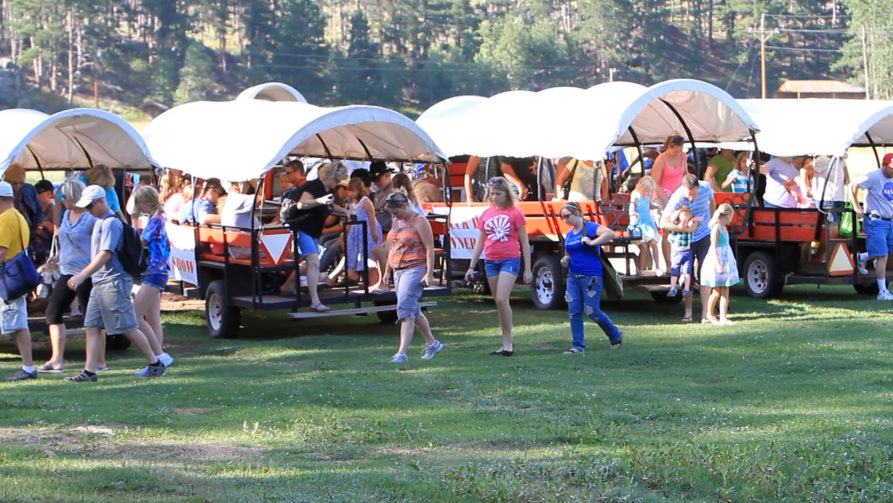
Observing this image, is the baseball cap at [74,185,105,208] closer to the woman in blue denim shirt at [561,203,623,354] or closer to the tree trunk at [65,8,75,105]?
the woman in blue denim shirt at [561,203,623,354]

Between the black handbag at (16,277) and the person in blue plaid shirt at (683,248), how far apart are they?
7315 mm

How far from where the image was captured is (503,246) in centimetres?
1186

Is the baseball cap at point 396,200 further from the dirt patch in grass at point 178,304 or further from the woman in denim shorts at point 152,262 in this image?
the dirt patch in grass at point 178,304

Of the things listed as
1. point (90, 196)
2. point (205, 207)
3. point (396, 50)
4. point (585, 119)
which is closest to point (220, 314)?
point (205, 207)

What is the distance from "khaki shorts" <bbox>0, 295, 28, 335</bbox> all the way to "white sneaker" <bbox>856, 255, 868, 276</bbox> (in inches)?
419

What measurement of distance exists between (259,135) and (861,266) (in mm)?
8207

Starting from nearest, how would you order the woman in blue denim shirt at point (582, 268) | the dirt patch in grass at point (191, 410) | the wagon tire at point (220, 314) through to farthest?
the dirt patch in grass at point (191, 410) → the woman in blue denim shirt at point (582, 268) → the wagon tire at point (220, 314)

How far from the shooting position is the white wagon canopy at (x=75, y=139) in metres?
13.4

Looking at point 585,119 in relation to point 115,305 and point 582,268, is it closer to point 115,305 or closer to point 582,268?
point 582,268

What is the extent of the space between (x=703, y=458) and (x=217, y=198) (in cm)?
902

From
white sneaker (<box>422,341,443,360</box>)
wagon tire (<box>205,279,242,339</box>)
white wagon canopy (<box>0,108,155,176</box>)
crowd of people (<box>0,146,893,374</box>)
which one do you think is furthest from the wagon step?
white wagon canopy (<box>0,108,155,176</box>)

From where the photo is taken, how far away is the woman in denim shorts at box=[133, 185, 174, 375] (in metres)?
11.1

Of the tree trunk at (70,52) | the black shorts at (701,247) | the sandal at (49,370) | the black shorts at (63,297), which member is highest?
the tree trunk at (70,52)

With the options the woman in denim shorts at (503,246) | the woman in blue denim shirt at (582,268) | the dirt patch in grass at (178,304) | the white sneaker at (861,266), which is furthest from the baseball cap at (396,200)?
the white sneaker at (861,266)
